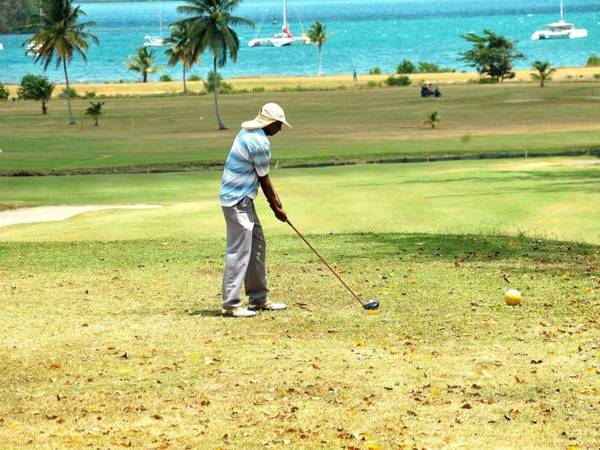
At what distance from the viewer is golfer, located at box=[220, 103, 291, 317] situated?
42.7ft

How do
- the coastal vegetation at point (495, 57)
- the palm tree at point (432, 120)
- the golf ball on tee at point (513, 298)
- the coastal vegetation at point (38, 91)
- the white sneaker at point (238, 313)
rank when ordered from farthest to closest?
1. the coastal vegetation at point (495, 57)
2. the coastal vegetation at point (38, 91)
3. the palm tree at point (432, 120)
4. the golf ball on tee at point (513, 298)
5. the white sneaker at point (238, 313)

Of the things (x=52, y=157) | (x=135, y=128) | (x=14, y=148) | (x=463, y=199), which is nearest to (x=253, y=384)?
(x=463, y=199)

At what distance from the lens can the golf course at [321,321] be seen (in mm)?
9219

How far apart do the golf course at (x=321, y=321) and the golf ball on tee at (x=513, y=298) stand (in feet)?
0.54

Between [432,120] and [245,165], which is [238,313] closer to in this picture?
[245,165]

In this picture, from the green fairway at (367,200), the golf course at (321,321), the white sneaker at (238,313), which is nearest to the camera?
the golf course at (321,321)

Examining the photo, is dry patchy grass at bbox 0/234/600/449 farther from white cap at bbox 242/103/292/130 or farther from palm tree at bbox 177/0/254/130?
palm tree at bbox 177/0/254/130


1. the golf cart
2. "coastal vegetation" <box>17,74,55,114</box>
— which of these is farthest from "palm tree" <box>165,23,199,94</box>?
the golf cart

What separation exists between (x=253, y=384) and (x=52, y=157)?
41.6 m


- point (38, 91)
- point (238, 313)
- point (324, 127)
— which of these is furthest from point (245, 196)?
point (38, 91)

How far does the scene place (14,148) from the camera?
184 feet

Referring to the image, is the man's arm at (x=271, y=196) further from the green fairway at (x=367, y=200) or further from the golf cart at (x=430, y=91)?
the golf cart at (x=430, y=91)

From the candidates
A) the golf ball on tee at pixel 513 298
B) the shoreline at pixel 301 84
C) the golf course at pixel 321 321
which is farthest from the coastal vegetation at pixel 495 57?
the golf ball on tee at pixel 513 298

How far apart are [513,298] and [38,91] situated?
3151 inches
